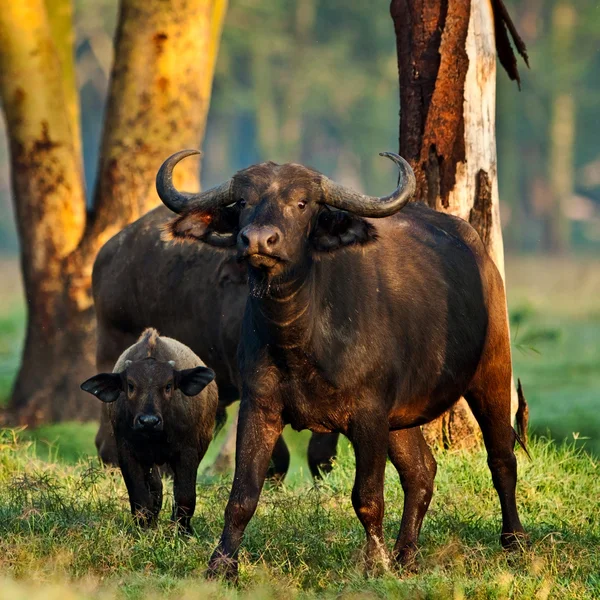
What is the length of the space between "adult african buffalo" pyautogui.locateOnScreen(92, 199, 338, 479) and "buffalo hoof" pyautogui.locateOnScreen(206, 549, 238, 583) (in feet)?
9.40

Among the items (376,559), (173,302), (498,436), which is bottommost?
(376,559)

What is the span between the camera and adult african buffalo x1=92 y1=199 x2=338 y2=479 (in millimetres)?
9938

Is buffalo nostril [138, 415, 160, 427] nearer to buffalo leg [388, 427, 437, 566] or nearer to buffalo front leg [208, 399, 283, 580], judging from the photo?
buffalo front leg [208, 399, 283, 580]

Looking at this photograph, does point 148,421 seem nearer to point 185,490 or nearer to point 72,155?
point 185,490

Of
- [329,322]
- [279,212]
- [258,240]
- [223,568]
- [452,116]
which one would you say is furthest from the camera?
[452,116]

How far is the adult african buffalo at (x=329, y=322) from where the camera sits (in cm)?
695

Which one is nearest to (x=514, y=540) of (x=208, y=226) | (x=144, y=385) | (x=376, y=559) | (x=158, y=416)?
(x=376, y=559)

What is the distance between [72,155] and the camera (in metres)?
14.8

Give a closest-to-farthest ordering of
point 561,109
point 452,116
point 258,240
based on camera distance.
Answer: point 258,240 → point 452,116 → point 561,109

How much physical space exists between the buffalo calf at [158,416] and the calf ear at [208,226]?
5.16 feet

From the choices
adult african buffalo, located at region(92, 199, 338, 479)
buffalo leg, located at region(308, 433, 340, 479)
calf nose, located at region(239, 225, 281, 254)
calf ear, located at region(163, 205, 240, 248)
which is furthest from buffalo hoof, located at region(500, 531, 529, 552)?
buffalo leg, located at region(308, 433, 340, 479)

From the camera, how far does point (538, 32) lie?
62406 mm

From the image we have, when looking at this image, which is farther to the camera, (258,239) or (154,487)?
(154,487)

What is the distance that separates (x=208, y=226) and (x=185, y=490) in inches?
81.3
